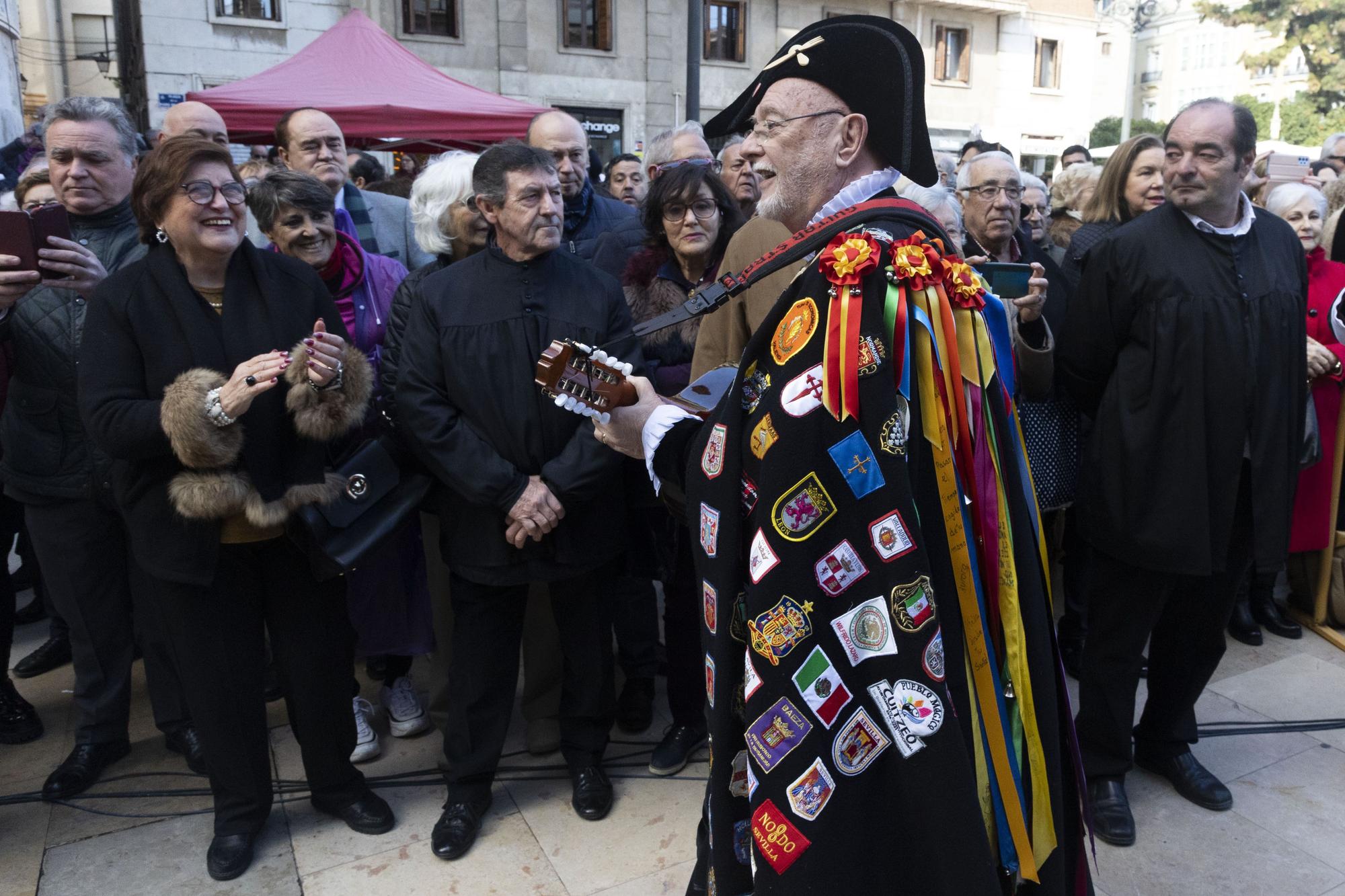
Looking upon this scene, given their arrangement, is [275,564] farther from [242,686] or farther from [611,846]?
[611,846]

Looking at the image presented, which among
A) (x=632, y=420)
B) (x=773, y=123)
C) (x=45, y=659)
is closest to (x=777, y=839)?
(x=632, y=420)

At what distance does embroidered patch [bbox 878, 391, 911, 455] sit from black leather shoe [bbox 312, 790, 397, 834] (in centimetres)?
238

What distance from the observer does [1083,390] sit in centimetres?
340

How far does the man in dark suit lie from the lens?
15.1 feet

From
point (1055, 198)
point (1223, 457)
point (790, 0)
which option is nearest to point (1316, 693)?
point (1223, 457)

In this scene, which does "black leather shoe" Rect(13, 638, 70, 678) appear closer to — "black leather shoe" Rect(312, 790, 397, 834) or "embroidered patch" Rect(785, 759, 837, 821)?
"black leather shoe" Rect(312, 790, 397, 834)

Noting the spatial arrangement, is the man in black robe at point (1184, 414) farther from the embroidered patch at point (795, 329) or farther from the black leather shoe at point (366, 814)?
the black leather shoe at point (366, 814)

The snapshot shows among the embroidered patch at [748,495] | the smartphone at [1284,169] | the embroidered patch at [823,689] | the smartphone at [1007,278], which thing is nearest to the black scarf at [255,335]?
the embroidered patch at [748,495]

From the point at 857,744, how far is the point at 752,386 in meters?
0.63

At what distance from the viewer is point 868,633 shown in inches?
65.6

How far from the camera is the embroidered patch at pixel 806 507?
1.67 metres

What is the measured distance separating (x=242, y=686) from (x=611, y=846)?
1228mm

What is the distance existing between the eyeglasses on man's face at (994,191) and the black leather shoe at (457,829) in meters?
2.77

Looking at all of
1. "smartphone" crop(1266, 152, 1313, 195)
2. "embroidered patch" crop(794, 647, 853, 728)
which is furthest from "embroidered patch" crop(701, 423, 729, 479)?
"smartphone" crop(1266, 152, 1313, 195)
